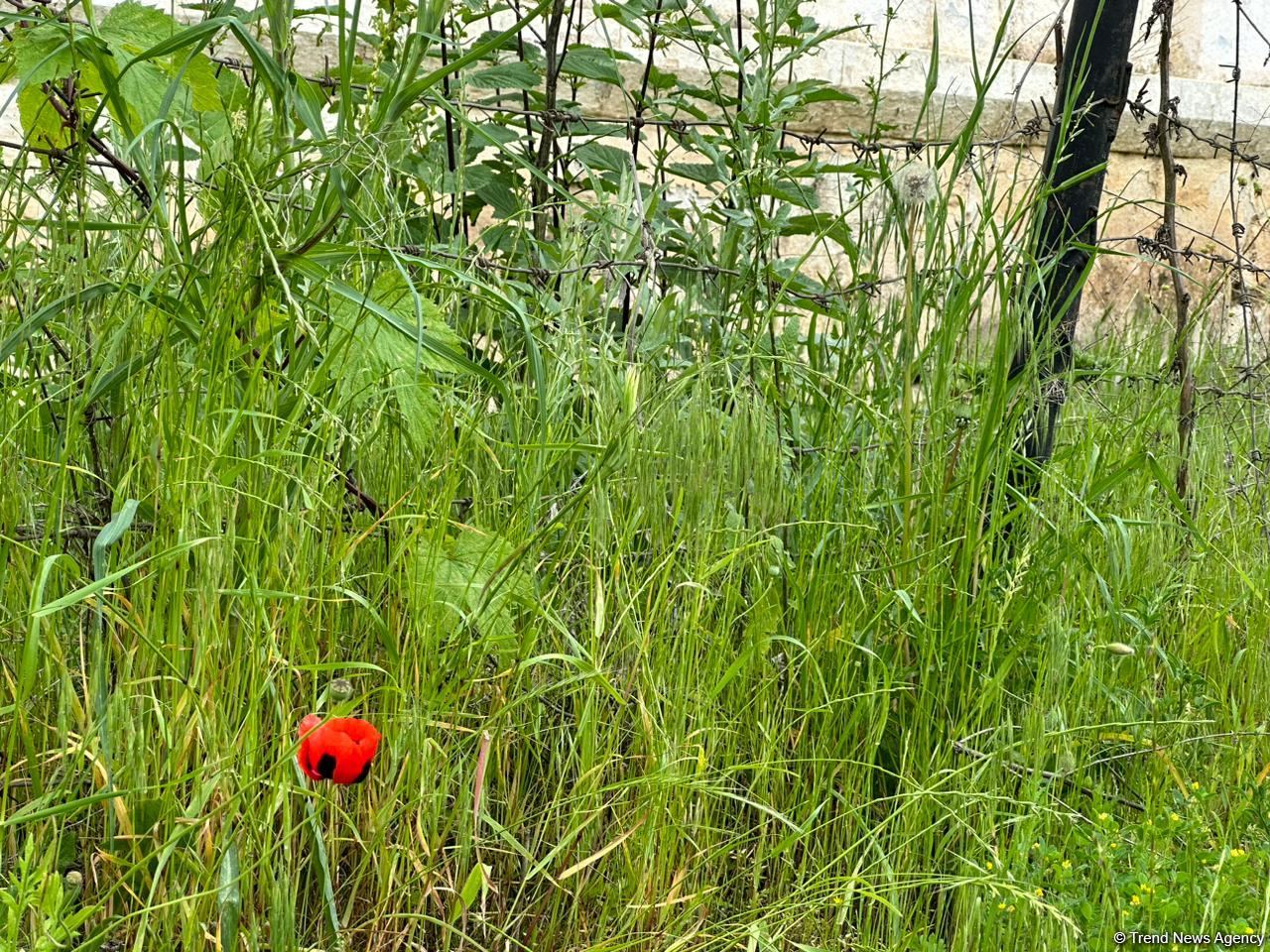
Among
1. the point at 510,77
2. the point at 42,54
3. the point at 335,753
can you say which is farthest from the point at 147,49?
the point at 510,77

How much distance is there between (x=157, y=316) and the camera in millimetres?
1516

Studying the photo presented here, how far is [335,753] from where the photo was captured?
45.4 inches

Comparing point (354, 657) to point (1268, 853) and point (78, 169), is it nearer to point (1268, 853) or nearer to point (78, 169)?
point (78, 169)

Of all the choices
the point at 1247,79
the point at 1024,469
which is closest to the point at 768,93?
the point at 1024,469

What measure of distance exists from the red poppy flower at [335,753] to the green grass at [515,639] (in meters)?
0.02

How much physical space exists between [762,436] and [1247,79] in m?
5.06

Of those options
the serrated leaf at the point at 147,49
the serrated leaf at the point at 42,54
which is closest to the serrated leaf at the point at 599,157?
the serrated leaf at the point at 147,49

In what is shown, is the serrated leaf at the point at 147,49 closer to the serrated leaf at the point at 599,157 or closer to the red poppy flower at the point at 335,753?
the red poppy flower at the point at 335,753

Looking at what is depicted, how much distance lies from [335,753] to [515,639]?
327 mm

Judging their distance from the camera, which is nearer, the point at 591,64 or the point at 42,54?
the point at 42,54

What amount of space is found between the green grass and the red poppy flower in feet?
0.07

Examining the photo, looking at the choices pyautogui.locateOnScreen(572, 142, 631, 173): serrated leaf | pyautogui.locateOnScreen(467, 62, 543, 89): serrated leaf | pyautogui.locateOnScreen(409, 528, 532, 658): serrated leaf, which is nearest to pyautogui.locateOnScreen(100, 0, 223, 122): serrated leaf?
pyautogui.locateOnScreen(409, 528, 532, 658): serrated leaf

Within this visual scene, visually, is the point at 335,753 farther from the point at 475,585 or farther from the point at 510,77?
the point at 510,77

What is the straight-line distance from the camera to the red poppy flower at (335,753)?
115cm
